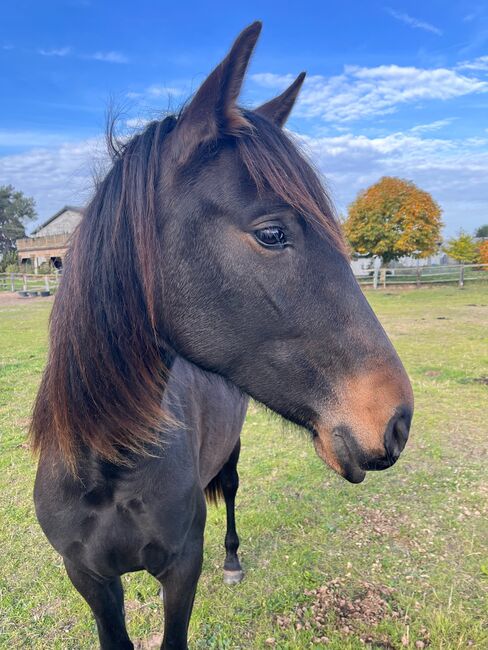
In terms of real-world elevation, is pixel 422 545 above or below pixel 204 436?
below

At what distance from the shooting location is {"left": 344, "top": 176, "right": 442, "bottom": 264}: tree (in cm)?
2712

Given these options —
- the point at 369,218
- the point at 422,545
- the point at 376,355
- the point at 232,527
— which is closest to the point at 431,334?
the point at 422,545

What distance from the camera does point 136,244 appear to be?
1.34 metres

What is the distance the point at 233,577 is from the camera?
3145 mm

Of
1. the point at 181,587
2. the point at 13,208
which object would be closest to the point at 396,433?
the point at 181,587

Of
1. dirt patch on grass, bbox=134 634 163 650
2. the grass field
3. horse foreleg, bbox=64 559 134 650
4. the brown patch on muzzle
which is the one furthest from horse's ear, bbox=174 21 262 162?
dirt patch on grass, bbox=134 634 163 650

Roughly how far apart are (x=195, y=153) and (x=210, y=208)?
183mm

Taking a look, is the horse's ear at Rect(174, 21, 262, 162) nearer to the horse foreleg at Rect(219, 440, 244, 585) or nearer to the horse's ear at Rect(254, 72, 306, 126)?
the horse's ear at Rect(254, 72, 306, 126)

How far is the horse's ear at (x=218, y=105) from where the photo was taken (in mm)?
1213

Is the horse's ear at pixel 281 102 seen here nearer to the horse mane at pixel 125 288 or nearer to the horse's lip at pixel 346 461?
the horse mane at pixel 125 288

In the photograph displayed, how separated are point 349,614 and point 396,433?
2177 mm

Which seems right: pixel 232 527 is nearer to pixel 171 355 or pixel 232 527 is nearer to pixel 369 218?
pixel 171 355

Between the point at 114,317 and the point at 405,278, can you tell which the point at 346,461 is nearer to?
the point at 114,317

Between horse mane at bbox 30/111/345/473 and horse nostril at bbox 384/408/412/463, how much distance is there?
0.55 m
